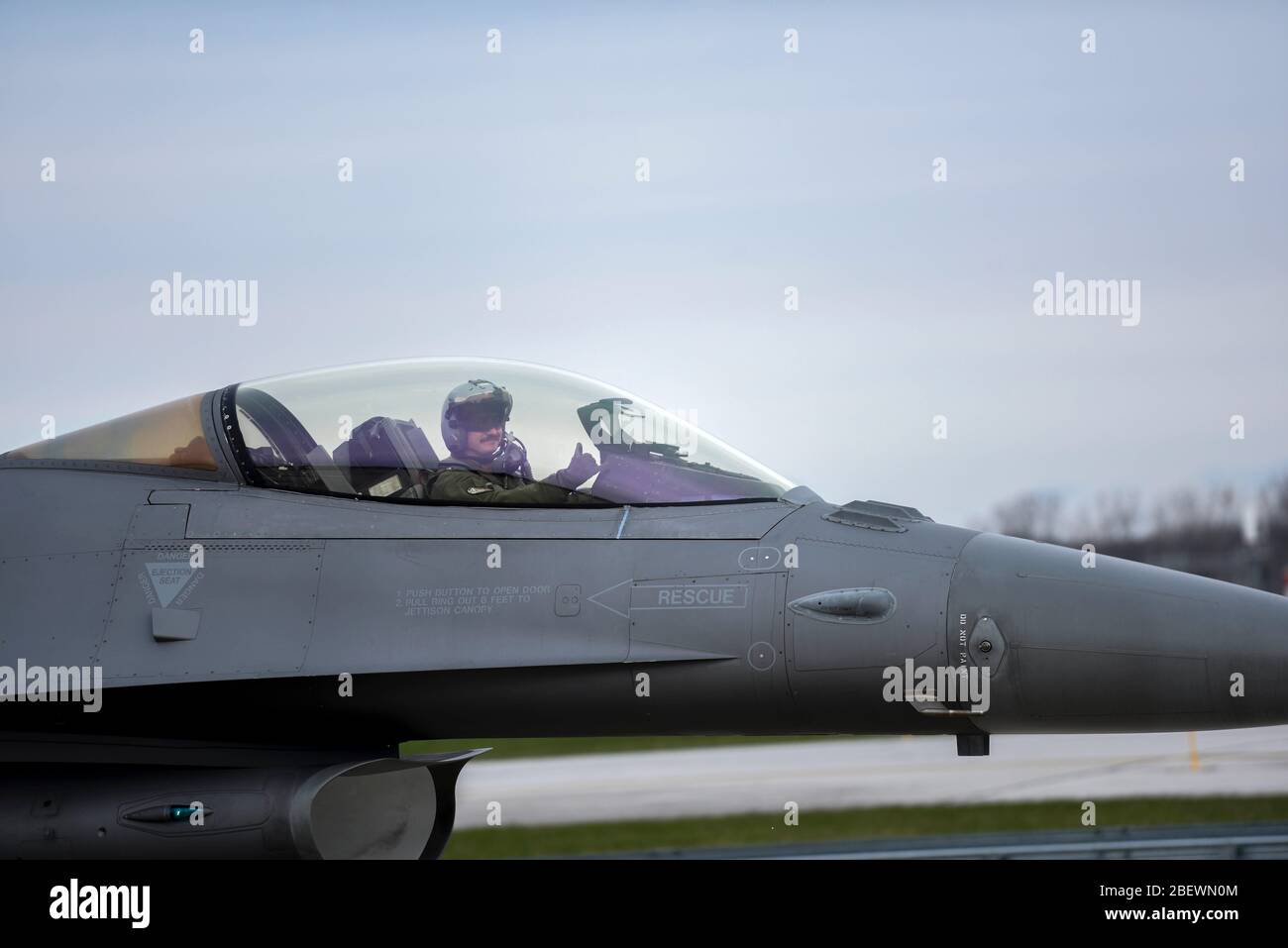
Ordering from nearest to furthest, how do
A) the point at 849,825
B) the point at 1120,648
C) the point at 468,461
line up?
the point at 1120,648 → the point at 468,461 → the point at 849,825

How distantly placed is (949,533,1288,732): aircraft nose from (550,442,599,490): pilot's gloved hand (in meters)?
1.74

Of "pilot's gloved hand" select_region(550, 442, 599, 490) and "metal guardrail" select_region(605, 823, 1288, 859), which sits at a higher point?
"pilot's gloved hand" select_region(550, 442, 599, 490)

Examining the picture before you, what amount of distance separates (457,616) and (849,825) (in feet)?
37.1

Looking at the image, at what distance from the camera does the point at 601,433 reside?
6.64 m

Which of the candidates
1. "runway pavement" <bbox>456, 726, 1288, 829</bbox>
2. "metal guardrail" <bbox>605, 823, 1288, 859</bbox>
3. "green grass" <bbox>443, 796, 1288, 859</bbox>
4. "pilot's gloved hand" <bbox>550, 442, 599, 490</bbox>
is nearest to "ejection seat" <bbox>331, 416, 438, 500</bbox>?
"pilot's gloved hand" <bbox>550, 442, 599, 490</bbox>

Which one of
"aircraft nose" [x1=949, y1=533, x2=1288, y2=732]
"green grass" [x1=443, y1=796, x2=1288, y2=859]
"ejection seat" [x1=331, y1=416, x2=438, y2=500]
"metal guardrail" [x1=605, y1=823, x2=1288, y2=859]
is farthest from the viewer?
"green grass" [x1=443, y1=796, x2=1288, y2=859]

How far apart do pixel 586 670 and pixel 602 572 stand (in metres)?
0.42

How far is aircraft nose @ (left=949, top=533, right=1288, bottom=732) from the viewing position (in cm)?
556

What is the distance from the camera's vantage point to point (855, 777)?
796 inches
